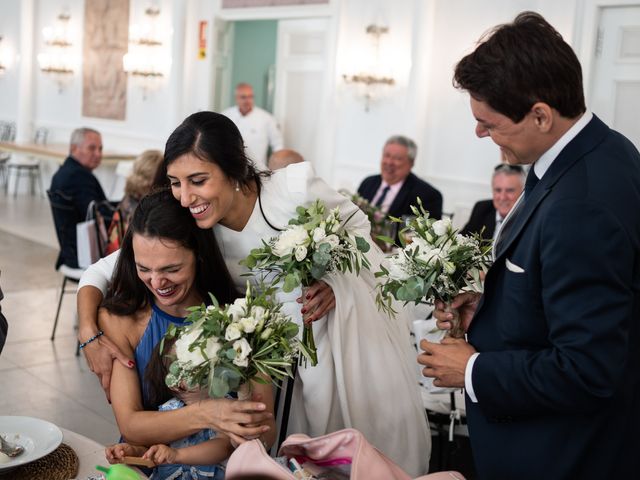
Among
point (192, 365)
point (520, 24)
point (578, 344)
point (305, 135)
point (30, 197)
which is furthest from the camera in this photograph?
point (30, 197)

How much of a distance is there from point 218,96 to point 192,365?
9.38m

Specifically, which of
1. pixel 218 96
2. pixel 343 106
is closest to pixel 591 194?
pixel 343 106

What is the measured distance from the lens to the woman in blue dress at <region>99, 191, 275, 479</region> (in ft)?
6.70

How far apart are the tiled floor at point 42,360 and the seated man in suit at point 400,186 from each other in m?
2.54

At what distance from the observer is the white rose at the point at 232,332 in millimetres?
1766

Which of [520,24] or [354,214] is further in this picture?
[354,214]

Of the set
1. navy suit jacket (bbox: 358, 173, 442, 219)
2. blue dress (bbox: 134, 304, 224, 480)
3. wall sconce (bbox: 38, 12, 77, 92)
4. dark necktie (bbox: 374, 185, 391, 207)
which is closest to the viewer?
blue dress (bbox: 134, 304, 224, 480)

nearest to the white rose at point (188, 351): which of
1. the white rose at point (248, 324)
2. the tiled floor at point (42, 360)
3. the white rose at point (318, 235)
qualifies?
the white rose at point (248, 324)

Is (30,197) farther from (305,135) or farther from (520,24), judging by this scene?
(520,24)

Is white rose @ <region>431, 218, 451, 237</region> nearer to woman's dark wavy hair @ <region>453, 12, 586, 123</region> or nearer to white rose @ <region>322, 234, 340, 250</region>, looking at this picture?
white rose @ <region>322, 234, 340, 250</region>

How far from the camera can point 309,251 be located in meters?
2.18

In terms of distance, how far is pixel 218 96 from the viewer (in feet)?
35.3

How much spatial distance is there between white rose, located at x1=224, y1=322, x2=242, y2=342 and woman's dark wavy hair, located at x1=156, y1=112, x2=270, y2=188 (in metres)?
0.71

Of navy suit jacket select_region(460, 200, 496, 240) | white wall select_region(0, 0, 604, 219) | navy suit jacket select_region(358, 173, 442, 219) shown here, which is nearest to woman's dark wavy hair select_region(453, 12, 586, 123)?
navy suit jacket select_region(460, 200, 496, 240)
